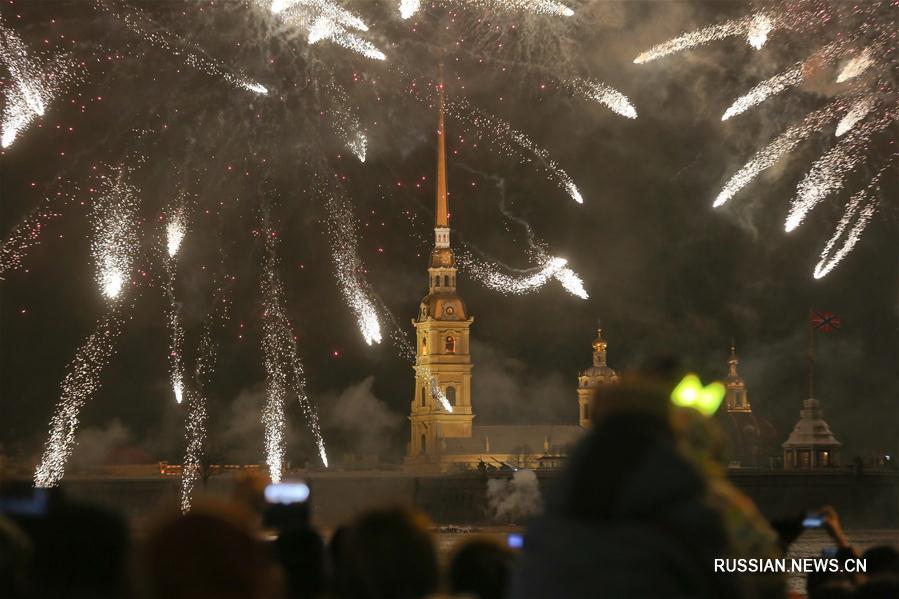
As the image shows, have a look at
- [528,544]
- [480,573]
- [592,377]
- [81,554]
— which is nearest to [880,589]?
[480,573]

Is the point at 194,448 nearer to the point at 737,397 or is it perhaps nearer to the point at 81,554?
the point at 737,397

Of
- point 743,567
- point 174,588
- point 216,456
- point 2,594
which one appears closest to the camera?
point 174,588

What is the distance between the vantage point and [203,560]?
6098mm

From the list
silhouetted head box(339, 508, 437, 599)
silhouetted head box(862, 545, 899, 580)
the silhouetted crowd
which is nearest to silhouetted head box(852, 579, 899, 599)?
silhouetted head box(862, 545, 899, 580)

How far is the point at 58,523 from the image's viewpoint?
7398mm

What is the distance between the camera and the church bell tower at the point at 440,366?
114 metres

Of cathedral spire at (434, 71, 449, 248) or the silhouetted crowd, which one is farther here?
cathedral spire at (434, 71, 449, 248)

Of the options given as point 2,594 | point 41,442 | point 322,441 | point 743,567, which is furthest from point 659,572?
point 322,441

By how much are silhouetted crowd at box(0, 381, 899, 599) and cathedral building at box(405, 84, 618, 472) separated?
103 meters

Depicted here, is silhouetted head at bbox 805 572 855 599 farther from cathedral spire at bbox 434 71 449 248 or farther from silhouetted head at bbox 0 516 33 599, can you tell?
cathedral spire at bbox 434 71 449 248

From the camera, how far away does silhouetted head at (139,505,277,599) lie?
608cm

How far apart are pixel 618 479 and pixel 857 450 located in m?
108

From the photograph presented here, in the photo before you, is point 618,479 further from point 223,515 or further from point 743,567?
point 743,567

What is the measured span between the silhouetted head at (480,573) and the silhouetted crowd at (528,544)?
4.38 feet
